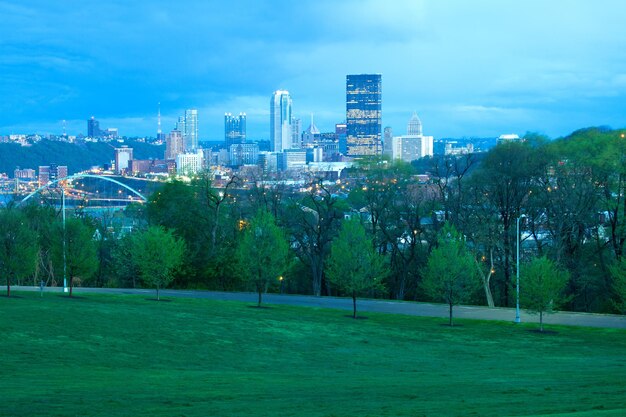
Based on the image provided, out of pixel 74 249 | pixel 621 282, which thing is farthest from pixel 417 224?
pixel 74 249

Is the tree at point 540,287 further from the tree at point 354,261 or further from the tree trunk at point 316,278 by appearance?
the tree trunk at point 316,278

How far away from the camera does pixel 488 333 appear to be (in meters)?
39.2

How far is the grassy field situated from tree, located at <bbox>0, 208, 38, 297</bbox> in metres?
1.86

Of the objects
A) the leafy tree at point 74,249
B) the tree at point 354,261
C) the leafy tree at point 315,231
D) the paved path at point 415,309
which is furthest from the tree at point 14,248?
the leafy tree at point 315,231

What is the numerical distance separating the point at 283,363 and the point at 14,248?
2528cm

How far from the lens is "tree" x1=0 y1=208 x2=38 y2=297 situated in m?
47.2

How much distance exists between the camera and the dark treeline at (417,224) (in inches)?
2114

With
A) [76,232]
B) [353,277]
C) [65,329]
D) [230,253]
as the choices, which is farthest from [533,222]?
[65,329]

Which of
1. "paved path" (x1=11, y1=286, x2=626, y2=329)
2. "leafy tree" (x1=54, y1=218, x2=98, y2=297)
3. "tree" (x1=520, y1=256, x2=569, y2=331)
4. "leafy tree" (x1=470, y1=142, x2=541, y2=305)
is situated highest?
"leafy tree" (x1=470, y1=142, x2=541, y2=305)

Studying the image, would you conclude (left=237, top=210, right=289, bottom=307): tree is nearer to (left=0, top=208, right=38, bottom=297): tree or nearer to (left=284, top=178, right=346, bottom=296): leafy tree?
(left=0, top=208, right=38, bottom=297): tree

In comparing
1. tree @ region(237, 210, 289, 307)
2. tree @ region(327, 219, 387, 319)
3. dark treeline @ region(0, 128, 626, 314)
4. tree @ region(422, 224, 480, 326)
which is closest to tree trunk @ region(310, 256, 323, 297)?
dark treeline @ region(0, 128, 626, 314)

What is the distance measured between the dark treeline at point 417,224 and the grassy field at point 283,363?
25.0 ft

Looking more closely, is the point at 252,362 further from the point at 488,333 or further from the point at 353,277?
the point at 353,277

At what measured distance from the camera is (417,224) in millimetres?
63062
